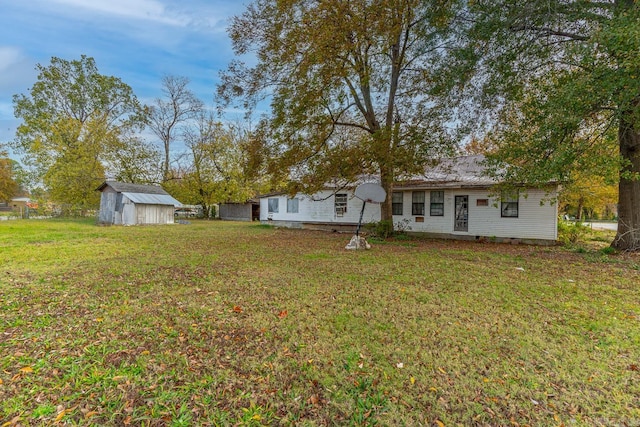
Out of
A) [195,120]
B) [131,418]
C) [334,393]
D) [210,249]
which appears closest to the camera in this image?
[131,418]

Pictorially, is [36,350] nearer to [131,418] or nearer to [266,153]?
[131,418]

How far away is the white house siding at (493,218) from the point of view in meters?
11.5

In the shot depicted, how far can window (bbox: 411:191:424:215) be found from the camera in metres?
14.2

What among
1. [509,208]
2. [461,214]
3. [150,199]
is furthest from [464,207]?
[150,199]

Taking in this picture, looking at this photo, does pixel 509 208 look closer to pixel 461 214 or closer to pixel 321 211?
pixel 461 214

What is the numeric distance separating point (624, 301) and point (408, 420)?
15.4ft

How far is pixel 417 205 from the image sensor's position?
567 inches

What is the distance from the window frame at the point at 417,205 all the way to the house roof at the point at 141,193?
16919 mm

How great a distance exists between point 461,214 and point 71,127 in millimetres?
28831

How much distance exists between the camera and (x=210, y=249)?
9398mm

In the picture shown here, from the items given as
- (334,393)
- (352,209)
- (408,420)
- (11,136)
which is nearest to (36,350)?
(334,393)

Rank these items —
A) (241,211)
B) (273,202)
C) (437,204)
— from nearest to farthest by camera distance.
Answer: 1. (437,204)
2. (273,202)
3. (241,211)

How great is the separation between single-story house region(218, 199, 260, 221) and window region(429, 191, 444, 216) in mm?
18928

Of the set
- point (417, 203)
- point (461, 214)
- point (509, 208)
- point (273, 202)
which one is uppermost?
point (273, 202)
